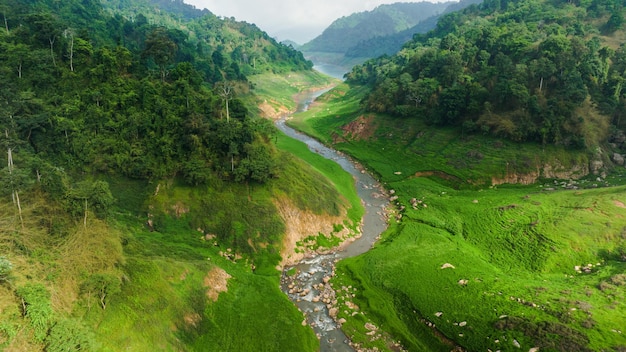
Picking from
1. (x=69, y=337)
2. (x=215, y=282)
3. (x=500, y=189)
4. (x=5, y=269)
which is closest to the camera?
(x=5, y=269)

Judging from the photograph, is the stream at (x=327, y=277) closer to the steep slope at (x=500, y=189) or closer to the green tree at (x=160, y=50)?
the steep slope at (x=500, y=189)

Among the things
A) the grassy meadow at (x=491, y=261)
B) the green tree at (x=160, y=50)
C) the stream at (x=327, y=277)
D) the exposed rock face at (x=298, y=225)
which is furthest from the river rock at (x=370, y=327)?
Result: the green tree at (x=160, y=50)

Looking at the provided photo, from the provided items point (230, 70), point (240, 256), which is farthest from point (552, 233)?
point (230, 70)

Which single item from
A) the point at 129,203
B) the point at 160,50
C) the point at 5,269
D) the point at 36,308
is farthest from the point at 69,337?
the point at 160,50

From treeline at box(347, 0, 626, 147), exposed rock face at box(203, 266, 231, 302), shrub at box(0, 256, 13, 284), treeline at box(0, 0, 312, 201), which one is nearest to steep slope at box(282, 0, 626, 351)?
treeline at box(347, 0, 626, 147)

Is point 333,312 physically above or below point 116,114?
below

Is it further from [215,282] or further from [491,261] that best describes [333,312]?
[491,261]
